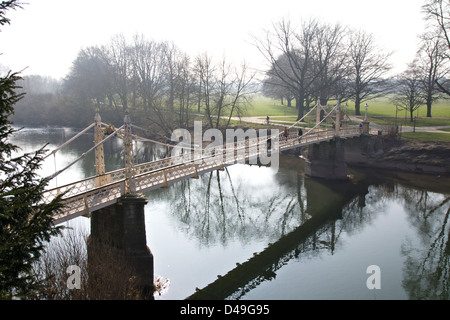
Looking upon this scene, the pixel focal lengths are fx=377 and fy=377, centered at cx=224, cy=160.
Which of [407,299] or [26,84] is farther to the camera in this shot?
[26,84]

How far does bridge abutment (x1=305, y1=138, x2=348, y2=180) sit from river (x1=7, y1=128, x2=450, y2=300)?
972 mm

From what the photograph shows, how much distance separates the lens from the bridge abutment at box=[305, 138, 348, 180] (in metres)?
28.6

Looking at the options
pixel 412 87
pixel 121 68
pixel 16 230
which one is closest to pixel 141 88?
pixel 121 68

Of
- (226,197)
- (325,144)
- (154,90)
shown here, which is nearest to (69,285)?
(226,197)

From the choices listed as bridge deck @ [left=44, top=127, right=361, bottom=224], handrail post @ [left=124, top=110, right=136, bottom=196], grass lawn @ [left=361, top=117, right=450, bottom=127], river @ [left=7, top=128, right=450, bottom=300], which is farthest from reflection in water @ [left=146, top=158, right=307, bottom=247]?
grass lawn @ [left=361, top=117, right=450, bottom=127]

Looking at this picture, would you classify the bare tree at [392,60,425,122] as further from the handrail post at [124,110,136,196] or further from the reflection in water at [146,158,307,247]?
the handrail post at [124,110,136,196]

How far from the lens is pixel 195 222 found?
2019 cm

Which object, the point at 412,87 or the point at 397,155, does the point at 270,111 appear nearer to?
the point at 412,87

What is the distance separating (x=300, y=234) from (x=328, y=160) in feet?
37.2

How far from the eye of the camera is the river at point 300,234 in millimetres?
13711

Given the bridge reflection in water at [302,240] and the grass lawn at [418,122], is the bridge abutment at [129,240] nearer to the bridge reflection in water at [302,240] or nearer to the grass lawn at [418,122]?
the bridge reflection in water at [302,240]

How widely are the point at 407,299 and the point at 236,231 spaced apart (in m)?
8.48
